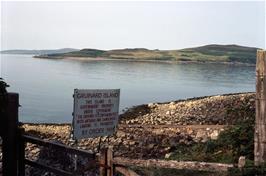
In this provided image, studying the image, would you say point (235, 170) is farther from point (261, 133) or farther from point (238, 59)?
point (238, 59)

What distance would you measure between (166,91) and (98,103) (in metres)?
65.9

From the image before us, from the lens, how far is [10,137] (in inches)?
342

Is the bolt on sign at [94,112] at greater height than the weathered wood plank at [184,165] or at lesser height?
greater

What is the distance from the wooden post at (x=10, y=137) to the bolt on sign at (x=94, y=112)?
141 cm

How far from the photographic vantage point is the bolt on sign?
7.79 meters

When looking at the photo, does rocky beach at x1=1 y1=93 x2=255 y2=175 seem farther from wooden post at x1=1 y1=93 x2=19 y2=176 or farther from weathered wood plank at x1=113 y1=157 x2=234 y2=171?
weathered wood plank at x1=113 y1=157 x2=234 y2=171

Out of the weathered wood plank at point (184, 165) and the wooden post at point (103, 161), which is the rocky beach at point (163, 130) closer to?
the weathered wood plank at point (184, 165)

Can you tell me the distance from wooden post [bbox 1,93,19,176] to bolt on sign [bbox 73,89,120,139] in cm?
141

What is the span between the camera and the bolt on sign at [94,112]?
7789mm

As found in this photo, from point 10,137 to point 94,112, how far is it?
68.9 inches

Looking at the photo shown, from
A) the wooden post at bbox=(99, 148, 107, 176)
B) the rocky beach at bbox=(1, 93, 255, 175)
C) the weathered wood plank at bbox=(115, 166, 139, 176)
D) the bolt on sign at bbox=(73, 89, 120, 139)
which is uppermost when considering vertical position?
the bolt on sign at bbox=(73, 89, 120, 139)

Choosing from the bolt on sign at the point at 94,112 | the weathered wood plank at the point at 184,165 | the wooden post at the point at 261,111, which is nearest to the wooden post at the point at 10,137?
the bolt on sign at the point at 94,112

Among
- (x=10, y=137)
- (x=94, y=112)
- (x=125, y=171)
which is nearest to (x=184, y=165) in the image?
(x=125, y=171)

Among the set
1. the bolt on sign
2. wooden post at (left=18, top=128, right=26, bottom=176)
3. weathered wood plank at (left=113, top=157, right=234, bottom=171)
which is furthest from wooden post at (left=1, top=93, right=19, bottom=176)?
weathered wood plank at (left=113, top=157, right=234, bottom=171)
